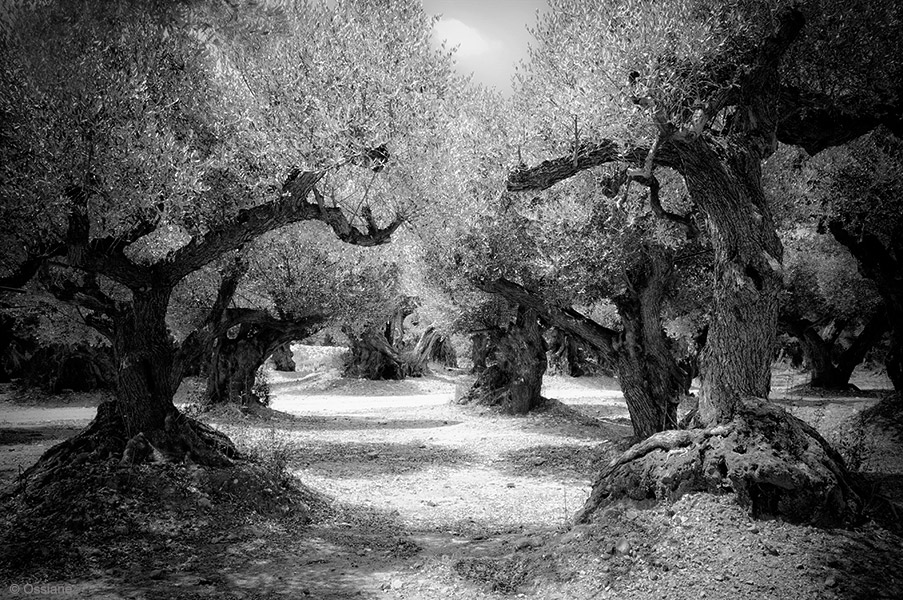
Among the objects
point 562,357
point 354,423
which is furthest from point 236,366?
point 562,357

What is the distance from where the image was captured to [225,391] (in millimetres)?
21781

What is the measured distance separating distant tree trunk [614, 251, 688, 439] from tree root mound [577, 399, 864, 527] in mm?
6876

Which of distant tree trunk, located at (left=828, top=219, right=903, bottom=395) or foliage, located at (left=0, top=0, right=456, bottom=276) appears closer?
foliage, located at (left=0, top=0, right=456, bottom=276)

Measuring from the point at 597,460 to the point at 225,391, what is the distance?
13.6 m

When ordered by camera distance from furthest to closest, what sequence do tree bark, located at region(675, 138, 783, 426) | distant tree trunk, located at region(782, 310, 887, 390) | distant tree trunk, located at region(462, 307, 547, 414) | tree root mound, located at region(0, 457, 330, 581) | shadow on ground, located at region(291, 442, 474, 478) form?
1. distant tree trunk, located at region(782, 310, 887, 390)
2. distant tree trunk, located at region(462, 307, 547, 414)
3. shadow on ground, located at region(291, 442, 474, 478)
4. tree bark, located at region(675, 138, 783, 426)
5. tree root mound, located at region(0, 457, 330, 581)

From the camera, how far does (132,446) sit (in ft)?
27.6

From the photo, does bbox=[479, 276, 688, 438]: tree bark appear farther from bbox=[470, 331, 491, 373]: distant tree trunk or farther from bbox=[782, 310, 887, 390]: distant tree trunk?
bbox=[782, 310, 887, 390]: distant tree trunk

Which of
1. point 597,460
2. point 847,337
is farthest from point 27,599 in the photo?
point 847,337

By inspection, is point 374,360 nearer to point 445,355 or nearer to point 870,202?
point 445,355

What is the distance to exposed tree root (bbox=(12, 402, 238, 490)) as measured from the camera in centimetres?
834

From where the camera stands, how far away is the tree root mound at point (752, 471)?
18.7 feet

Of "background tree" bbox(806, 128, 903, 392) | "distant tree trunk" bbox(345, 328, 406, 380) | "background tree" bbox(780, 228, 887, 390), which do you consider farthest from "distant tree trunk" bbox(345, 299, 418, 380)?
"background tree" bbox(806, 128, 903, 392)

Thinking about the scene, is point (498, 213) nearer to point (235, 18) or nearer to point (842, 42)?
point (842, 42)

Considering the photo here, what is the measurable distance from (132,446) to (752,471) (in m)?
7.53
